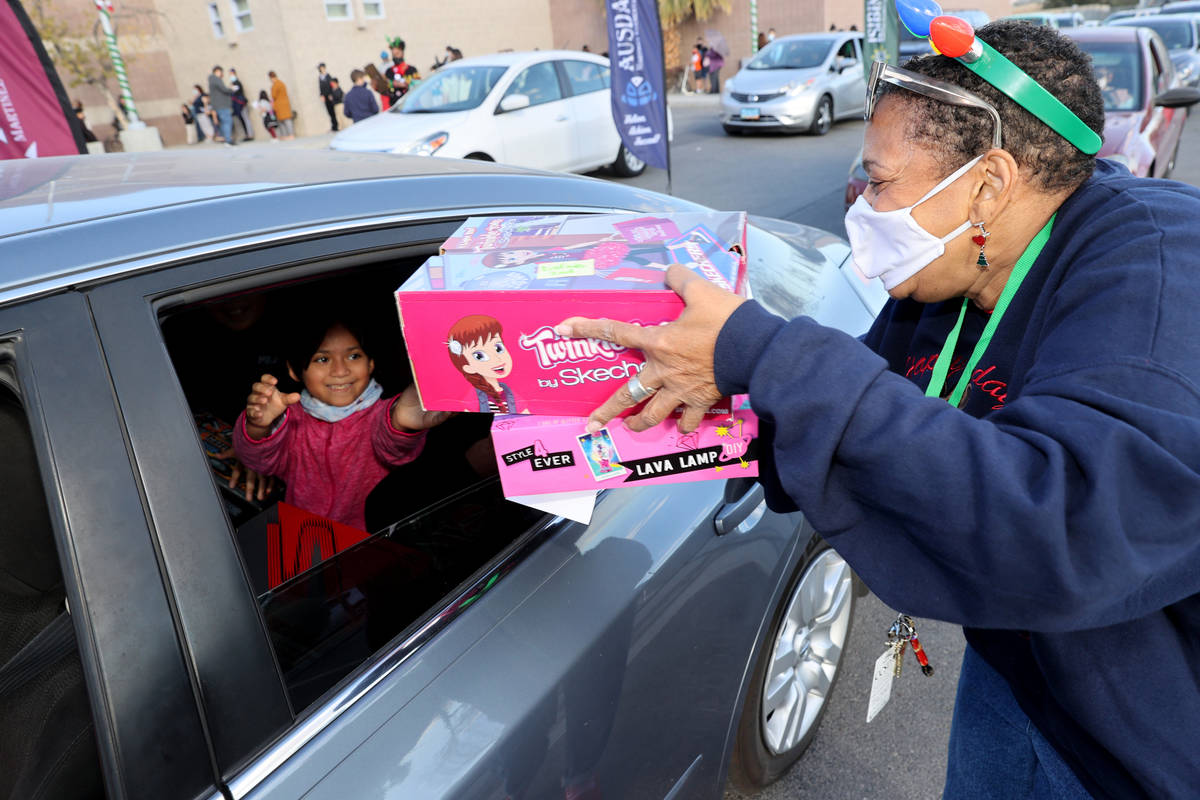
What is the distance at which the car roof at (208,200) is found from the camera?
106 centimetres

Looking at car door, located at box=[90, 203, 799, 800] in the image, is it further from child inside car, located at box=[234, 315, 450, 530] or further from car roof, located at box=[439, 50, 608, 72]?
car roof, located at box=[439, 50, 608, 72]

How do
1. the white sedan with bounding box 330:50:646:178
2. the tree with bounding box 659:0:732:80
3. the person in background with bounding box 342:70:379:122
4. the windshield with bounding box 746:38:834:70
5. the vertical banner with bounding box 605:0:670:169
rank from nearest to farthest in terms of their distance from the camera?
the vertical banner with bounding box 605:0:670:169 → the white sedan with bounding box 330:50:646:178 → the person in background with bounding box 342:70:379:122 → the windshield with bounding box 746:38:834:70 → the tree with bounding box 659:0:732:80

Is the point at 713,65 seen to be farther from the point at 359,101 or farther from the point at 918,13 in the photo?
the point at 918,13

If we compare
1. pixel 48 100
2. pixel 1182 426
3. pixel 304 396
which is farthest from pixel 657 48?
pixel 1182 426

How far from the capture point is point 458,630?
1221mm

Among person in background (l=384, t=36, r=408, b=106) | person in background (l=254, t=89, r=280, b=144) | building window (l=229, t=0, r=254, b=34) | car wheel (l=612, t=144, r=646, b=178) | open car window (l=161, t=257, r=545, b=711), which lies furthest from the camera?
building window (l=229, t=0, r=254, b=34)

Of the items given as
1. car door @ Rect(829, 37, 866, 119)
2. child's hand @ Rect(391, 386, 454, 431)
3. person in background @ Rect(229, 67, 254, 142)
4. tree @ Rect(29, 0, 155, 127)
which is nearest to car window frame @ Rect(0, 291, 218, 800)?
child's hand @ Rect(391, 386, 454, 431)

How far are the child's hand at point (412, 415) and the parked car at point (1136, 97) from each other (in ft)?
16.5

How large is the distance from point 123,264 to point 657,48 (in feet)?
24.3

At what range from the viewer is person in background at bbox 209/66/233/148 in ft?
58.1

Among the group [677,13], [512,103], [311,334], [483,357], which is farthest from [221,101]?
[483,357]

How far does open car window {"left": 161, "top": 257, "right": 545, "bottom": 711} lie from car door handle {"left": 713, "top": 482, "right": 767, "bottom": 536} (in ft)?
1.42

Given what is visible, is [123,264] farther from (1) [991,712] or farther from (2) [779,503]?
(1) [991,712]

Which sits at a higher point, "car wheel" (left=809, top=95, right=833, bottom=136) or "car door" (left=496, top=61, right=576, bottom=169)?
"car door" (left=496, top=61, right=576, bottom=169)
